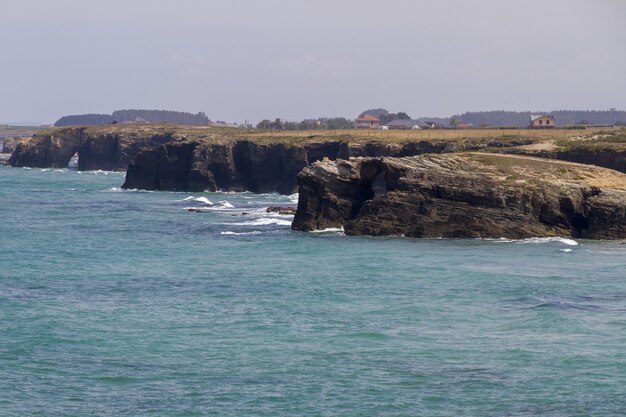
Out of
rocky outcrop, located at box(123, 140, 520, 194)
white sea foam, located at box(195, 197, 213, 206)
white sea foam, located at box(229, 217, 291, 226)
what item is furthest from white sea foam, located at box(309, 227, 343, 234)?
rocky outcrop, located at box(123, 140, 520, 194)

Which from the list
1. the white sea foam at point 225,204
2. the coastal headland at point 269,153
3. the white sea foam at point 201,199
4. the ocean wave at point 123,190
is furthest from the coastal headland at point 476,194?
the ocean wave at point 123,190

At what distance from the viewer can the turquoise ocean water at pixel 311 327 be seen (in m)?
33.7

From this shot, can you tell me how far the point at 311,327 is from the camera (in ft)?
143

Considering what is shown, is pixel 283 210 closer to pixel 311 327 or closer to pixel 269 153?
pixel 269 153

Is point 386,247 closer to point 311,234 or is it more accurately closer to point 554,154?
point 311,234

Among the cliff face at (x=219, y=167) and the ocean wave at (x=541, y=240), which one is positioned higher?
the cliff face at (x=219, y=167)

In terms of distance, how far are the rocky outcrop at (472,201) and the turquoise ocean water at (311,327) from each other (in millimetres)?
2438

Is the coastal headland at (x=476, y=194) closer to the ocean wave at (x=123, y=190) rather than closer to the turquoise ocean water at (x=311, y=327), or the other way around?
Answer: the turquoise ocean water at (x=311, y=327)

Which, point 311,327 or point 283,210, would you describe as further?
point 283,210

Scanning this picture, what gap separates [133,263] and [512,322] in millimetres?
26092

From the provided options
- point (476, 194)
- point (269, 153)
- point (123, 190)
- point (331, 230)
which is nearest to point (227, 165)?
point (269, 153)

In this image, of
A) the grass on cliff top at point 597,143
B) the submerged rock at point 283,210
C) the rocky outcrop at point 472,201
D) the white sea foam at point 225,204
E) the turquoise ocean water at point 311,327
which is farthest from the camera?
the white sea foam at point 225,204

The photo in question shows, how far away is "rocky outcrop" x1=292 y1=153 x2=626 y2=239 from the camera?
2832 inches

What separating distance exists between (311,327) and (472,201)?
31322mm
